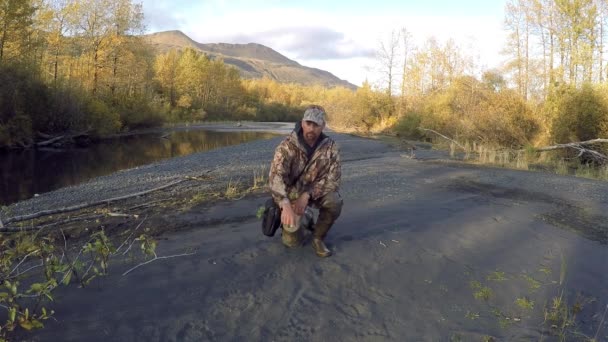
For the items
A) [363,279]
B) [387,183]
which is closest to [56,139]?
[387,183]

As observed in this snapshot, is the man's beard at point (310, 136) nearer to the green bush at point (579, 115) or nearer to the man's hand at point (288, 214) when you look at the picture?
the man's hand at point (288, 214)

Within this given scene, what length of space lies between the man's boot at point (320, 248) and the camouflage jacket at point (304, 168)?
51 cm

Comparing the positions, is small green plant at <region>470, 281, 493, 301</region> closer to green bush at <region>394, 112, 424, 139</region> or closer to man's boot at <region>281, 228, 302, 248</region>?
man's boot at <region>281, 228, 302, 248</region>

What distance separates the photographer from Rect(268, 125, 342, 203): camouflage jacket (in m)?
4.52

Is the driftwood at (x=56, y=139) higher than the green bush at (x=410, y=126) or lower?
lower

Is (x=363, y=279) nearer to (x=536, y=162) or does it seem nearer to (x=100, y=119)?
(x=536, y=162)

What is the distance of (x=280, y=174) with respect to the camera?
4.46m

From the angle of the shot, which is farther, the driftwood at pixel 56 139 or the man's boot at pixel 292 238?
the driftwood at pixel 56 139

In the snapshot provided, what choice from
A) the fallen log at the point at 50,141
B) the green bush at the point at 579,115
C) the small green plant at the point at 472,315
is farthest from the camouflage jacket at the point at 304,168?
the fallen log at the point at 50,141

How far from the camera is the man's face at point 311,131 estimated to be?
4480 mm

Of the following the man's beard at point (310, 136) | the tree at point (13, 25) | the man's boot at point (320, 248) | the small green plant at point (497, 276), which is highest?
the tree at point (13, 25)

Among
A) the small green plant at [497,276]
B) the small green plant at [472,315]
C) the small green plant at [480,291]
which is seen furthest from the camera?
the small green plant at [497,276]

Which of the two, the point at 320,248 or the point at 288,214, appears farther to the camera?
the point at 320,248

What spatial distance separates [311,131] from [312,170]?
427 millimetres
